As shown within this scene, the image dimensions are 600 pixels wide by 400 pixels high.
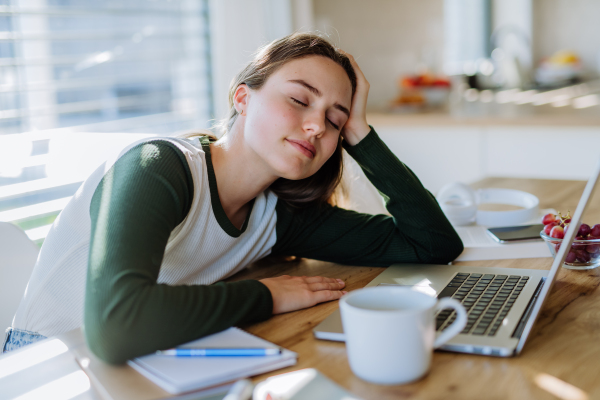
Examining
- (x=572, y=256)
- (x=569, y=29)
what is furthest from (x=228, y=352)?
(x=569, y=29)

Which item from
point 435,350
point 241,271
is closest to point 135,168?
point 241,271

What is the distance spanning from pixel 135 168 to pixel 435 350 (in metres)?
0.51

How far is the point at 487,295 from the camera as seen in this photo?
891 mm

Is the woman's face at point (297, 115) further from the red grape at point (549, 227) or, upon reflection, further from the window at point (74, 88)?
the window at point (74, 88)

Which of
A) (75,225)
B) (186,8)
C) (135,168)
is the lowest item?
(75,225)

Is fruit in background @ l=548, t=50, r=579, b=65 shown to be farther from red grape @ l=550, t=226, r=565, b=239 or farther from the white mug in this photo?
the white mug

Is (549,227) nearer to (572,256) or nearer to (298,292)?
(572,256)

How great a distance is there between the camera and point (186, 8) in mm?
2777

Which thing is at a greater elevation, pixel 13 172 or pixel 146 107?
pixel 146 107

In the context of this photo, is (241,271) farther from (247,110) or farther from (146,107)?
(146,107)

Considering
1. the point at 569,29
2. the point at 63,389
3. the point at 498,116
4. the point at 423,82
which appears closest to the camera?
the point at 63,389

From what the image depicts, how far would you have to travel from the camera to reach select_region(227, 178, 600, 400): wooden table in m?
0.63

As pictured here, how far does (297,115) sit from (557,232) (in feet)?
1.71

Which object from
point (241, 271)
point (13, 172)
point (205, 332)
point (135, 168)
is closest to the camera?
point (205, 332)
